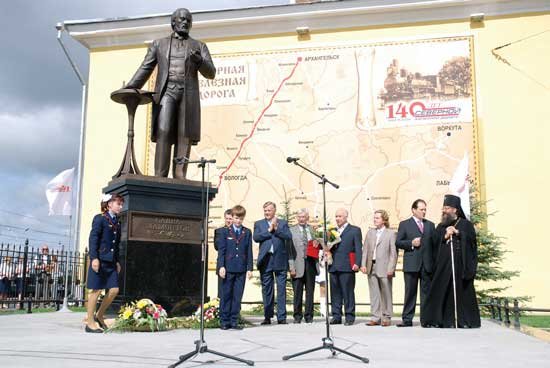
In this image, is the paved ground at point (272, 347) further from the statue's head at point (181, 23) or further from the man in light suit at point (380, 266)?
the statue's head at point (181, 23)

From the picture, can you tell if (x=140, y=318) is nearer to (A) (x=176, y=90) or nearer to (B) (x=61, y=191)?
(A) (x=176, y=90)

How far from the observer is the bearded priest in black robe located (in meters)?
7.97

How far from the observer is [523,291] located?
1350 centimetres

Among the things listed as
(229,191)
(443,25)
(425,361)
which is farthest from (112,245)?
(443,25)

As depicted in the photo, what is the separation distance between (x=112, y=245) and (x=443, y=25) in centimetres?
1134

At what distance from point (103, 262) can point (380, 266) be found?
411 cm

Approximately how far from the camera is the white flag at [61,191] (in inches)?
575

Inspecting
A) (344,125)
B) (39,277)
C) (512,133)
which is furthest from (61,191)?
(512,133)

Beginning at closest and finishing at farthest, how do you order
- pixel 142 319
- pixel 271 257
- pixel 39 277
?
pixel 142 319 → pixel 271 257 → pixel 39 277

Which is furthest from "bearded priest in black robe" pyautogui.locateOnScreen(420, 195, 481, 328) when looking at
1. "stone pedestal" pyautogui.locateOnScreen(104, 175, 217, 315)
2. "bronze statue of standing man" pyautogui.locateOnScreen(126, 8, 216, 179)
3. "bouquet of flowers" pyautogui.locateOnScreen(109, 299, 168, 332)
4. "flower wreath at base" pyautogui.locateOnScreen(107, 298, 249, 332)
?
"bronze statue of standing man" pyautogui.locateOnScreen(126, 8, 216, 179)

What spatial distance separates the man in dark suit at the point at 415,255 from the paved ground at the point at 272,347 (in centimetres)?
102

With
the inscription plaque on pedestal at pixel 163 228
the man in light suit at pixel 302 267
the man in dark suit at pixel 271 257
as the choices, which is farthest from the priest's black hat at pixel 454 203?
the inscription plaque on pedestal at pixel 163 228

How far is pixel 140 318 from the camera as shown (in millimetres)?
6801

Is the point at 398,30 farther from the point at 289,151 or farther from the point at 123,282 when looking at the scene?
the point at 123,282
